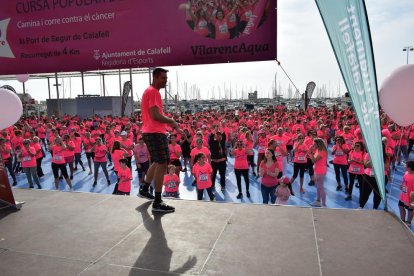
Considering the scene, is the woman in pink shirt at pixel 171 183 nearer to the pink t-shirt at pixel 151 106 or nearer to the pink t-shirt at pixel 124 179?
the pink t-shirt at pixel 124 179

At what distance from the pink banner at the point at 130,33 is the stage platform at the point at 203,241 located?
117 inches

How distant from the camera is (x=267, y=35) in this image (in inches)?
208

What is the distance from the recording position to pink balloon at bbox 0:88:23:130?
22.2 feet

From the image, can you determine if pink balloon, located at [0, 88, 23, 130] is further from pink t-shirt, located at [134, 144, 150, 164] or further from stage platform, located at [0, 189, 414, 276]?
stage platform, located at [0, 189, 414, 276]

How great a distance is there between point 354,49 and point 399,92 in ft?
7.94

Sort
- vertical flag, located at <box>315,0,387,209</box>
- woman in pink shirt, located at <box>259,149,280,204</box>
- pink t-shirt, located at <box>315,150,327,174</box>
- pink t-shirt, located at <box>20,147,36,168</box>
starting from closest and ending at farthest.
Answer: vertical flag, located at <box>315,0,387,209</box> → woman in pink shirt, located at <box>259,149,280,204</box> → pink t-shirt, located at <box>315,150,327,174</box> → pink t-shirt, located at <box>20,147,36,168</box>

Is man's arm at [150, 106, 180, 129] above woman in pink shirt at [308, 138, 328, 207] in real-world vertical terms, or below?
above

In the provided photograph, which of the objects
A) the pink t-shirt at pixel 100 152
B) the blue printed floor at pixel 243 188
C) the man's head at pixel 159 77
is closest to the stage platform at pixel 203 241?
the man's head at pixel 159 77

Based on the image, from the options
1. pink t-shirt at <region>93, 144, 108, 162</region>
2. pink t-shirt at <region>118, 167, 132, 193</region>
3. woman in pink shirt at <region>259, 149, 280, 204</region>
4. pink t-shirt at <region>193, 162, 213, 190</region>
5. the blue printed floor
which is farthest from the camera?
pink t-shirt at <region>93, 144, 108, 162</region>

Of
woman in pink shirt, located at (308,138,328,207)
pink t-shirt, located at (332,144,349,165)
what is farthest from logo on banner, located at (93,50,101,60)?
pink t-shirt, located at (332,144,349,165)

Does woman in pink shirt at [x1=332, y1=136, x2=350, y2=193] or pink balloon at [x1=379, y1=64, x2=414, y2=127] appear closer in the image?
pink balloon at [x1=379, y1=64, x2=414, y2=127]

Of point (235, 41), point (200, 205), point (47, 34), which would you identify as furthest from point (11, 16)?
point (200, 205)

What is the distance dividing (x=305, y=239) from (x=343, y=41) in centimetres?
179

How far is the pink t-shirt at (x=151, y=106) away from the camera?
136 inches
